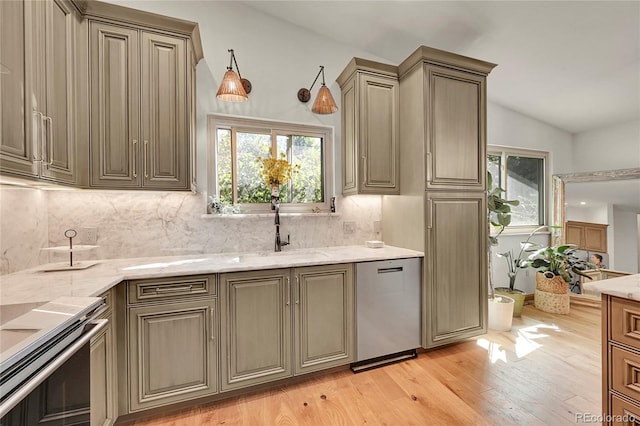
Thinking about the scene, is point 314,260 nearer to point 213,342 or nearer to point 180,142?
point 213,342

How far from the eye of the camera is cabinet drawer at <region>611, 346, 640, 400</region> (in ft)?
3.90

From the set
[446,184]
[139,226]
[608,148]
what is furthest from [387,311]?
[608,148]

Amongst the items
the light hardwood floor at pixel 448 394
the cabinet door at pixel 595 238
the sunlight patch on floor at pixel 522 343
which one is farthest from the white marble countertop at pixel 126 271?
the cabinet door at pixel 595 238

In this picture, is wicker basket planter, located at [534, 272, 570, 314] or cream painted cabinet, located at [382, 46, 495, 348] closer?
cream painted cabinet, located at [382, 46, 495, 348]

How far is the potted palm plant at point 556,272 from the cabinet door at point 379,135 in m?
2.33

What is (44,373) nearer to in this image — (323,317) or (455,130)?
(323,317)

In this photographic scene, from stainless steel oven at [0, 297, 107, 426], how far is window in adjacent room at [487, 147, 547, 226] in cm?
442

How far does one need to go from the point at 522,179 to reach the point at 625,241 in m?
1.30

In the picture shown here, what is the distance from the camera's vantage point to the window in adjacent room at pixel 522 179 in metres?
3.79

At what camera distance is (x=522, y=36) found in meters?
2.38

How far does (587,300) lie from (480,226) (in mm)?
2382

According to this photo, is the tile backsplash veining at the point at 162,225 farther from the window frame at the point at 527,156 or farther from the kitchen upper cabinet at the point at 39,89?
the window frame at the point at 527,156

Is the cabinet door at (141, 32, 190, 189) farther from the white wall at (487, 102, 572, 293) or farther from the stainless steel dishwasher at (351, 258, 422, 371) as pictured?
the white wall at (487, 102, 572, 293)

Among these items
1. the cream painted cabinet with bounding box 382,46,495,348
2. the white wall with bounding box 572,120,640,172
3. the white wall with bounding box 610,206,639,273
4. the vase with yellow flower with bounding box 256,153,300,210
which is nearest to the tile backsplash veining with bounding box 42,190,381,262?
the vase with yellow flower with bounding box 256,153,300,210
